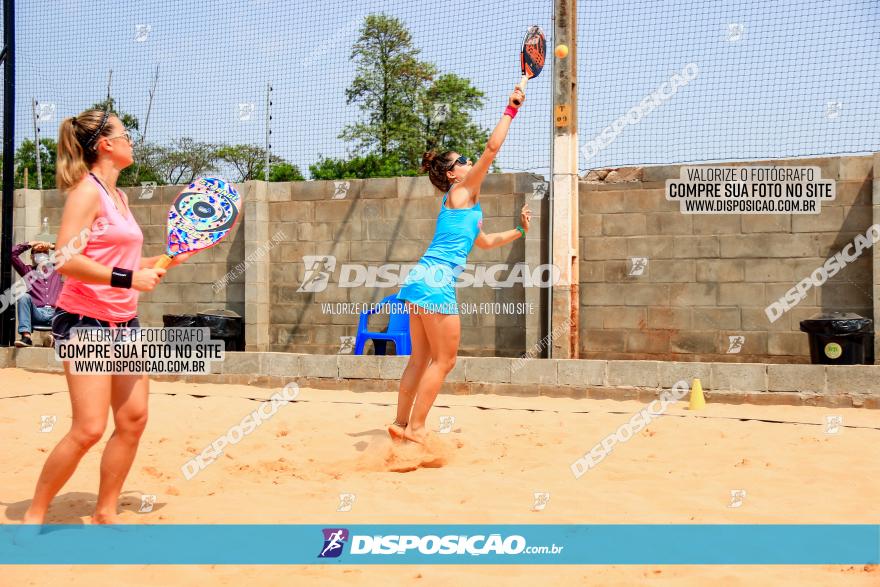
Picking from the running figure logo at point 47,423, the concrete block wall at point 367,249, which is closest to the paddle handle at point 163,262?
the running figure logo at point 47,423

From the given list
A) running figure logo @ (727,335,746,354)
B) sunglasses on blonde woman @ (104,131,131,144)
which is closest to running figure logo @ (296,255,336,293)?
running figure logo @ (727,335,746,354)

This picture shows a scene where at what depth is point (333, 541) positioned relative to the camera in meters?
3.30

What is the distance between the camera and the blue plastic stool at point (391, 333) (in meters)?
10.1

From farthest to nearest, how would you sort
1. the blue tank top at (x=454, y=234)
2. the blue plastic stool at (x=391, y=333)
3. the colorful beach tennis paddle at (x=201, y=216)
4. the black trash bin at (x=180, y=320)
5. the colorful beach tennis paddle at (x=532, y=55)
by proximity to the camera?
the black trash bin at (x=180, y=320), the blue plastic stool at (x=391, y=333), the colorful beach tennis paddle at (x=532, y=55), the blue tank top at (x=454, y=234), the colorful beach tennis paddle at (x=201, y=216)

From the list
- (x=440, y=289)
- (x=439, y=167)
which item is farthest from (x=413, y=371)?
(x=439, y=167)

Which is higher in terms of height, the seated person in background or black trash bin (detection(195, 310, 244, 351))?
the seated person in background

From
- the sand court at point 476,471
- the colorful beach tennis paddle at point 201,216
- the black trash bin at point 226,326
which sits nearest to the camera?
the sand court at point 476,471

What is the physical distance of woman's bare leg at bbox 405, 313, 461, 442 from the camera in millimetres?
5023

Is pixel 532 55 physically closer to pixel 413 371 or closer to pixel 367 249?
pixel 413 371

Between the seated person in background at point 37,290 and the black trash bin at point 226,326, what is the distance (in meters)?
1.86

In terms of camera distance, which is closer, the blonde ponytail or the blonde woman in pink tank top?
the blonde woman in pink tank top

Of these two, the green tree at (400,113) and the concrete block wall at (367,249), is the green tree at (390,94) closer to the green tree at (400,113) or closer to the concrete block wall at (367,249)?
the green tree at (400,113)

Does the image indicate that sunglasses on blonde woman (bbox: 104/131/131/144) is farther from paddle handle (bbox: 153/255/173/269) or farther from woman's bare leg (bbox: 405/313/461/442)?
woman's bare leg (bbox: 405/313/461/442)

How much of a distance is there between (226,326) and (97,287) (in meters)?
7.29
